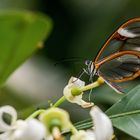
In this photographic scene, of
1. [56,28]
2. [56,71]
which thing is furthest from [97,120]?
[56,28]

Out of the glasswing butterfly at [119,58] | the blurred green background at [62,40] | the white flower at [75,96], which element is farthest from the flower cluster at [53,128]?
the blurred green background at [62,40]

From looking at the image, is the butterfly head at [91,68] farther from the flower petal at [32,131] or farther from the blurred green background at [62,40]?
the blurred green background at [62,40]

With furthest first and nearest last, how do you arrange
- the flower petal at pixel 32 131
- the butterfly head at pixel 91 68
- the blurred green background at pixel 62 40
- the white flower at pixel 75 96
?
the blurred green background at pixel 62 40
the butterfly head at pixel 91 68
the white flower at pixel 75 96
the flower petal at pixel 32 131

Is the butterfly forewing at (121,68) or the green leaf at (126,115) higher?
Answer: the butterfly forewing at (121,68)

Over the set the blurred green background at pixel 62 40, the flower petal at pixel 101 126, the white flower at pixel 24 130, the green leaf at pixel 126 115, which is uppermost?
the blurred green background at pixel 62 40

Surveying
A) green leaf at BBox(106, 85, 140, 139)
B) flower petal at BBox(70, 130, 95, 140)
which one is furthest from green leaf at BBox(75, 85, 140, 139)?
flower petal at BBox(70, 130, 95, 140)

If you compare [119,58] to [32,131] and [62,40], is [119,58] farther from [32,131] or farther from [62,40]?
[62,40]

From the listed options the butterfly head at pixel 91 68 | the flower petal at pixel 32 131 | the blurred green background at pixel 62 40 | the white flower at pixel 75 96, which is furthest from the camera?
the blurred green background at pixel 62 40
